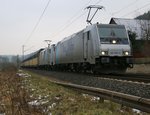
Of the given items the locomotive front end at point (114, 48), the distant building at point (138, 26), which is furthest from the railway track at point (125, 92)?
the distant building at point (138, 26)

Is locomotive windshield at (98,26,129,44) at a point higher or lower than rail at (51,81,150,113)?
higher

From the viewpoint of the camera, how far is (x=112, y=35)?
22.9 meters

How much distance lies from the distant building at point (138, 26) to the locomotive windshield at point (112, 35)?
1257 inches

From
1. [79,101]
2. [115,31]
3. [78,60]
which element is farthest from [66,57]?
[79,101]

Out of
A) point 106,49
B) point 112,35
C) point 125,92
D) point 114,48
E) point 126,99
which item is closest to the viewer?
point 126,99

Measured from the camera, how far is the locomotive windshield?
888 inches

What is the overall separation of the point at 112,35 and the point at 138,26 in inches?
1611

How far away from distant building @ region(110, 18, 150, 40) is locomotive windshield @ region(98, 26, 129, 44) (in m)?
31.9

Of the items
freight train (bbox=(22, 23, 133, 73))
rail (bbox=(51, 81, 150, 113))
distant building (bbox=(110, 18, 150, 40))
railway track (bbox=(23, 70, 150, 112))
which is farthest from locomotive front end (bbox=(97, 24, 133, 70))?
distant building (bbox=(110, 18, 150, 40))

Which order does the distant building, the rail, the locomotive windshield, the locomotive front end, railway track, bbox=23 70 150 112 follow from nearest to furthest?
the rail
railway track, bbox=23 70 150 112
the locomotive front end
the locomotive windshield
the distant building

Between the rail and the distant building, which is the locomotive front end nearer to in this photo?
the rail

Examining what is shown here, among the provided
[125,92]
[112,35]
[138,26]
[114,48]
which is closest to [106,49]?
[114,48]

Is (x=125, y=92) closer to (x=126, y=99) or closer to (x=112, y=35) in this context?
(x=126, y=99)

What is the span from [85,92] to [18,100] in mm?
3436
